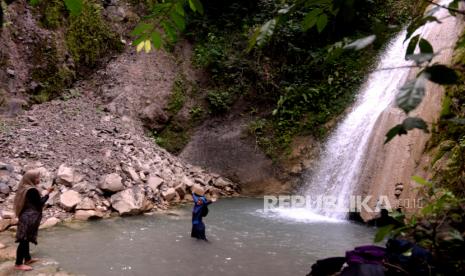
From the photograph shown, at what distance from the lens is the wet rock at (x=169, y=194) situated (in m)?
9.09

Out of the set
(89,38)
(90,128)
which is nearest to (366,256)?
(90,128)

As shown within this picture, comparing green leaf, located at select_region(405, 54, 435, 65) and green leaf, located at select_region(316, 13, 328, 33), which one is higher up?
green leaf, located at select_region(316, 13, 328, 33)

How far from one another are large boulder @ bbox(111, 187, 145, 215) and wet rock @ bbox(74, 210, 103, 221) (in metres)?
0.43

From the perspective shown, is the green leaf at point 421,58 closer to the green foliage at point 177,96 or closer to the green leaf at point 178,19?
the green leaf at point 178,19

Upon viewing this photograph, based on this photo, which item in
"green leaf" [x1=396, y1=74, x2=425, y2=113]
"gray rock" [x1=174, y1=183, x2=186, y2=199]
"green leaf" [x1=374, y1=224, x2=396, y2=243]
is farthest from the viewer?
"gray rock" [x1=174, y1=183, x2=186, y2=199]

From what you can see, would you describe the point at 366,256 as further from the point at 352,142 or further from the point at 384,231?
the point at 352,142

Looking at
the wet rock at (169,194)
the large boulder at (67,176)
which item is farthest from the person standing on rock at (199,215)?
the large boulder at (67,176)

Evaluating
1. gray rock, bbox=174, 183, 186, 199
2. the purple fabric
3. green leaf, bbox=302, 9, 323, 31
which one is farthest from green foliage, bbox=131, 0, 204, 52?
gray rock, bbox=174, 183, 186, 199

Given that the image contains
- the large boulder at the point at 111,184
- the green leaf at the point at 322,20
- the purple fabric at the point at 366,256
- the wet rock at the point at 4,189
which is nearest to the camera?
the green leaf at the point at 322,20

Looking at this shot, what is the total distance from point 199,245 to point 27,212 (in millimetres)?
2526

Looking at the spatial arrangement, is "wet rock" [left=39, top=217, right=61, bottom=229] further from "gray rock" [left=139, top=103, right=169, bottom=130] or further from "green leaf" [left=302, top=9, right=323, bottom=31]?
"green leaf" [left=302, top=9, right=323, bottom=31]

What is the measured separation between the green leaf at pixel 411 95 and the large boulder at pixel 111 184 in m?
7.87

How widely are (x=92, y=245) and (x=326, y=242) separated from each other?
3.80 m

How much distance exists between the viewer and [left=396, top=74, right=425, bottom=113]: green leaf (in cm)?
100
